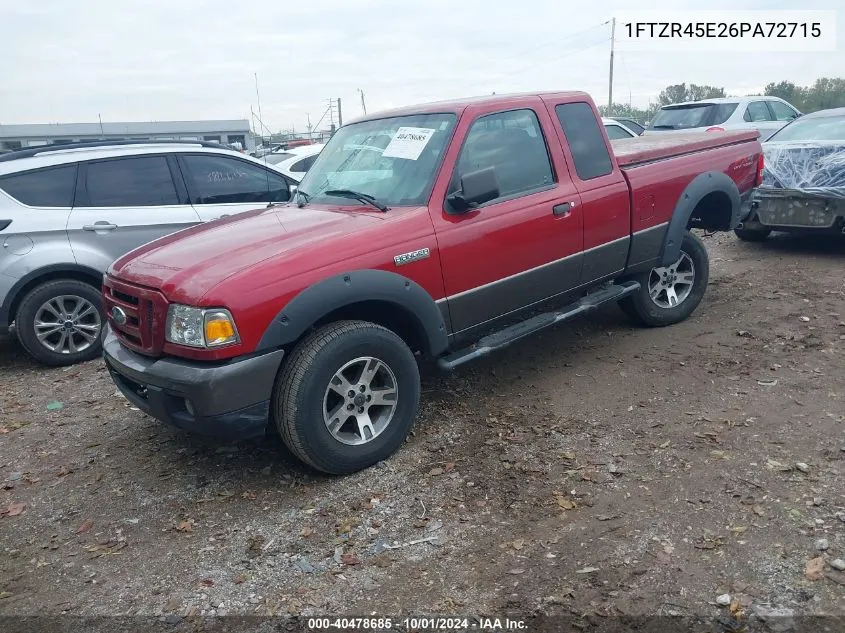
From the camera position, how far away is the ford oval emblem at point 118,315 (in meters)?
3.75

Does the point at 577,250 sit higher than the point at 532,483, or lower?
higher

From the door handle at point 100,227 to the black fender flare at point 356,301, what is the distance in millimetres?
3380

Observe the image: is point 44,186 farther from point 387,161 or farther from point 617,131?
point 617,131

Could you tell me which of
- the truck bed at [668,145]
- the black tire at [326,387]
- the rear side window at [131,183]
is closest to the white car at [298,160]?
the rear side window at [131,183]

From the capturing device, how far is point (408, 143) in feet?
14.2

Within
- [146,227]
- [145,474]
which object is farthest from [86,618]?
[146,227]

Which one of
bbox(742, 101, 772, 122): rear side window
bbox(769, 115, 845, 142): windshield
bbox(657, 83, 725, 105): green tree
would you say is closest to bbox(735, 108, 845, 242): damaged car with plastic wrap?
bbox(769, 115, 845, 142): windshield

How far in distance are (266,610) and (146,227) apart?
4.33 meters

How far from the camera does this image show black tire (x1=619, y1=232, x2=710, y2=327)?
560 centimetres

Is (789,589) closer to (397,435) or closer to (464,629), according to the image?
(464,629)

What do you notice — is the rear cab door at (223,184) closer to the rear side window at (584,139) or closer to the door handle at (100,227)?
the door handle at (100,227)

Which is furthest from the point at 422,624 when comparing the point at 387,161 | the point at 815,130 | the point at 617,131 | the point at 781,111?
the point at 781,111

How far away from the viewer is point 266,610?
2.81 m

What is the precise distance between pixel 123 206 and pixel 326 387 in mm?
3695
